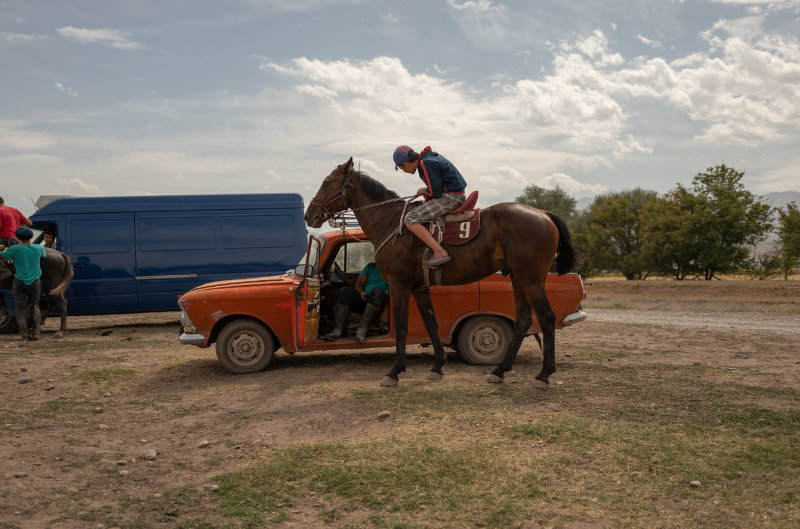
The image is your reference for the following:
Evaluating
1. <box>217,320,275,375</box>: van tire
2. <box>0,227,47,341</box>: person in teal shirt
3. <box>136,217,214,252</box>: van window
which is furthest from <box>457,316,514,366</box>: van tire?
<box>0,227,47,341</box>: person in teal shirt

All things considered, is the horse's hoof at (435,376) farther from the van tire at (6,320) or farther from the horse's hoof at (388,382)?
Answer: the van tire at (6,320)

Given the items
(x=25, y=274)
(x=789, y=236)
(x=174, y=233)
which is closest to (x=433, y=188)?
(x=25, y=274)

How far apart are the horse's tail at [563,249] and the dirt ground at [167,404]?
51.7 inches

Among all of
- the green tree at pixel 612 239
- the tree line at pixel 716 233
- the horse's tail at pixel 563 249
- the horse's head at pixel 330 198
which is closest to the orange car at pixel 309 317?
the horse's tail at pixel 563 249

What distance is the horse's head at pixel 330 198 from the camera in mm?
7930

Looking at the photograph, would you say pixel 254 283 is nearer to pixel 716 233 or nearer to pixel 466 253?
pixel 466 253

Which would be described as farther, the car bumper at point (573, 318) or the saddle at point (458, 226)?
the car bumper at point (573, 318)

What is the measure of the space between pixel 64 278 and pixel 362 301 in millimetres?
7371

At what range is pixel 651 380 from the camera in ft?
23.9

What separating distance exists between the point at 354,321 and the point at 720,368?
4.75 m

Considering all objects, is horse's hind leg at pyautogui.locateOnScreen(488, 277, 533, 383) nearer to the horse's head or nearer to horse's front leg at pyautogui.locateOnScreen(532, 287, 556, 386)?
horse's front leg at pyautogui.locateOnScreen(532, 287, 556, 386)

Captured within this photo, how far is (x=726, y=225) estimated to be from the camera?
31.2 m

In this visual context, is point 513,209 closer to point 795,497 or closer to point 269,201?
point 795,497

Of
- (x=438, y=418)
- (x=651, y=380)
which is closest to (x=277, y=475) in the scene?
(x=438, y=418)
